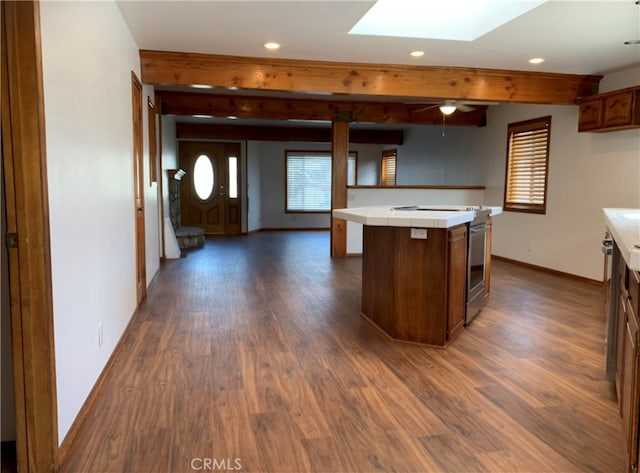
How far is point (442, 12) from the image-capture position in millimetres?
4023

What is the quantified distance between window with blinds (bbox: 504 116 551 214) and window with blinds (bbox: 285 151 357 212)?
5.32 m

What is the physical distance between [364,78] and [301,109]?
2.44 metres

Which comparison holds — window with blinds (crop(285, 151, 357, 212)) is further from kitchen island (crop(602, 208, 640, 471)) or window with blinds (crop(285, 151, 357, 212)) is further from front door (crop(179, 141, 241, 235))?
kitchen island (crop(602, 208, 640, 471))

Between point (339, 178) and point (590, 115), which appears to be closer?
point (590, 115)

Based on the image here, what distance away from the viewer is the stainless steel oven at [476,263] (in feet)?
12.2

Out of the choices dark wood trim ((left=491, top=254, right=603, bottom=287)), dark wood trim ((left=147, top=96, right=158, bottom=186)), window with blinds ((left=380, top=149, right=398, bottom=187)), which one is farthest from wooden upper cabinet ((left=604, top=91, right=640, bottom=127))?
window with blinds ((left=380, top=149, right=398, bottom=187))

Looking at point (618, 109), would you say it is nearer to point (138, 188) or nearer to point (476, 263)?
point (476, 263)

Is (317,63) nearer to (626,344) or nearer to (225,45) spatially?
(225,45)

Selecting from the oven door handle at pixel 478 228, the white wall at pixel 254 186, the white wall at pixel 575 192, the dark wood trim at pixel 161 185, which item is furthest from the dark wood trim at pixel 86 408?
the white wall at pixel 254 186

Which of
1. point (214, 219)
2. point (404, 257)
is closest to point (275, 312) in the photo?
point (404, 257)

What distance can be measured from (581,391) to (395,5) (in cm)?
314

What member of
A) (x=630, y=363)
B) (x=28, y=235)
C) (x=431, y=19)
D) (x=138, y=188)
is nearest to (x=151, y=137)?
(x=138, y=188)

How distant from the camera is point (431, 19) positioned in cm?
406

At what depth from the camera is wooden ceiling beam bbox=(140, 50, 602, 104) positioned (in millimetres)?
4539
